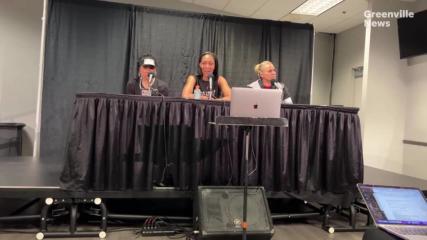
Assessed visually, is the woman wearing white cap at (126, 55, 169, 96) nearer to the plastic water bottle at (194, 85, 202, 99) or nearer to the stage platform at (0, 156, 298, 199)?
the plastic water bottle at (194, 85, 202, 99)

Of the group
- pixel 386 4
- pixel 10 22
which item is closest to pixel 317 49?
pixel 386 4

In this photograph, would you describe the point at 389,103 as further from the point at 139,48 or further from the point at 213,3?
the point at 139,48

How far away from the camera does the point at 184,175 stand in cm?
275

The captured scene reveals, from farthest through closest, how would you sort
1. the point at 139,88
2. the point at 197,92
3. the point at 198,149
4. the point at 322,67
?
the point at 322,67 → the point at 139,88 → the point at 197,92 → the point at 198,149

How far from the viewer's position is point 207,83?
3.49 m

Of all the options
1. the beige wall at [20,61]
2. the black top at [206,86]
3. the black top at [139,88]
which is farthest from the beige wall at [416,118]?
the beige wall at [20,61]

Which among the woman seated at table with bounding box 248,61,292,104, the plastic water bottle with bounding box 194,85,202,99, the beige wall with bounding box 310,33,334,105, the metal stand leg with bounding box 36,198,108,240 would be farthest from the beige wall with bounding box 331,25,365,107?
the metal stand leg with bounding box 36,198,108,240

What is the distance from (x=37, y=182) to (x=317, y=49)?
5852 mm

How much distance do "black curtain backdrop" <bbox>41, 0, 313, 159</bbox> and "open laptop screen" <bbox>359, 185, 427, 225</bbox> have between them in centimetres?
347

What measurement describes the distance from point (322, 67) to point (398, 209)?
19.6ft

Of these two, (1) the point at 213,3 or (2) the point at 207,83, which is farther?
(1) the point at 213,3

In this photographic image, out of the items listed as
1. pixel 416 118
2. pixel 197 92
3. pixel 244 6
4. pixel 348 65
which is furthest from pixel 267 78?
pixel 348 65

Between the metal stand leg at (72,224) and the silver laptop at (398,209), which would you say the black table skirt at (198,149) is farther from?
the silver laptop at (398,209)

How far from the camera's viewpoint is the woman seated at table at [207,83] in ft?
11.1
